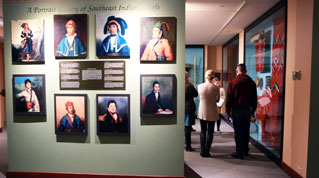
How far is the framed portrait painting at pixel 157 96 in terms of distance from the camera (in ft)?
8.95

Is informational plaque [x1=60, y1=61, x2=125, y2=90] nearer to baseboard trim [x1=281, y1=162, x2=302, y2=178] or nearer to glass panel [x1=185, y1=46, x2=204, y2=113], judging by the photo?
baseboard trim [x1=281, y1=162, x2=302, y2=178]

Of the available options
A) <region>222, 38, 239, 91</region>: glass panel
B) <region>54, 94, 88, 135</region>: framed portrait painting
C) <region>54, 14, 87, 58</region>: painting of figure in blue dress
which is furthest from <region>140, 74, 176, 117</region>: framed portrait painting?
<region>222, 38, 239, 91</region>: glass panel

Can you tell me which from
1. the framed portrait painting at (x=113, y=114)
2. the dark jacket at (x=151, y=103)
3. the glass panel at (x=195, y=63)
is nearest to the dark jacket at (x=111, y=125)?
the framed portrait painting at (x=113, y=114)

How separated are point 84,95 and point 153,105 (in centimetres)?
92

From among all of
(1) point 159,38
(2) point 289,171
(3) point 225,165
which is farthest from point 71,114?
(2) point 289,171

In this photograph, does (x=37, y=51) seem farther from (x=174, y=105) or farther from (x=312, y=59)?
(x=312, y=59)

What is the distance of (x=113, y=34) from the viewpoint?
2730 millimetres

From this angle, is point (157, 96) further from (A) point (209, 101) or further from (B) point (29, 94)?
(B) point (29, 94)

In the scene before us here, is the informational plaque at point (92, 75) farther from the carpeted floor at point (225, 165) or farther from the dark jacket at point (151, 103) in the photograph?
the carpeted floor at point (225, 165)

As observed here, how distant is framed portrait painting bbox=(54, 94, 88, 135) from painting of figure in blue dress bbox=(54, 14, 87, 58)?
22.0 inches

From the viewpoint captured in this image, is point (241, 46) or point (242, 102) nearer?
point (242, 102)

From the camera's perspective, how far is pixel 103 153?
2.87 m

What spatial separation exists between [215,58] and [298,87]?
5789 millimetres

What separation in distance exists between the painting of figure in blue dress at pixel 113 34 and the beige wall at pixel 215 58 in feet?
20.9
